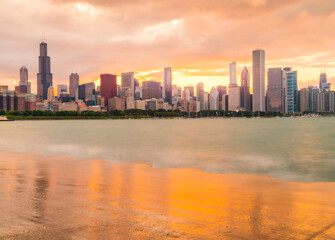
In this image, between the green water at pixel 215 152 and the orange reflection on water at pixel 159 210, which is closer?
the orange reflection on water at pixel 159 210

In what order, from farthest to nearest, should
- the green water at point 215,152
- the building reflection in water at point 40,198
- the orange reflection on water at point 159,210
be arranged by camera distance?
the green water at point 215,152 < the building reflection in water at point 40,198 < the orange reflection on water at point 159,210

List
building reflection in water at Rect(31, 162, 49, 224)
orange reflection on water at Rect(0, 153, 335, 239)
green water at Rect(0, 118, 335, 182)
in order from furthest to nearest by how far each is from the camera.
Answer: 1. green water at Rect(0, 118, 335, 182)
2. building reflection in water at Rect(31, 162, 49, 224)
3. orange reflection on water at Rect(0, 153, 335, 239)

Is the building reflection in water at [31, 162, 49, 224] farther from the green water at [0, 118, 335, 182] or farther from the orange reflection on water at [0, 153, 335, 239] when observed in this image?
the green water at [0, 118, 335, 182]

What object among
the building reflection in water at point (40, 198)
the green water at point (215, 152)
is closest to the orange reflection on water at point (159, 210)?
the building reflection in water at point (40, 198)

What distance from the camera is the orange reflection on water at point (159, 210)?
375 inches

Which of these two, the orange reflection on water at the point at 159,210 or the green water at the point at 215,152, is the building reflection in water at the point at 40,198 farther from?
the green water at the point at 215,152

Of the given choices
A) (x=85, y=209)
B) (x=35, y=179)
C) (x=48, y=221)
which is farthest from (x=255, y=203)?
(x=35, y=179)

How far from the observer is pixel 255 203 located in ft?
45.6

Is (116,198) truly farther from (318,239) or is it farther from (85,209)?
(318,239)

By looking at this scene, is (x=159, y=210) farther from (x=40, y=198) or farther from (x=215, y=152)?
(x=215, y=152)

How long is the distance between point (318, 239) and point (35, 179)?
16.4 metres

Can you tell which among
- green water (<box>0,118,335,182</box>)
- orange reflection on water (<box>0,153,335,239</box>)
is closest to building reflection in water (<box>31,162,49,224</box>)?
orange reflection on water (<box>0,153,335,239</box>)

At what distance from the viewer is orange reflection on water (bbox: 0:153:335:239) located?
9.53m

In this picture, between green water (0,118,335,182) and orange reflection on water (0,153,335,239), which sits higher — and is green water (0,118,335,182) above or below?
below
